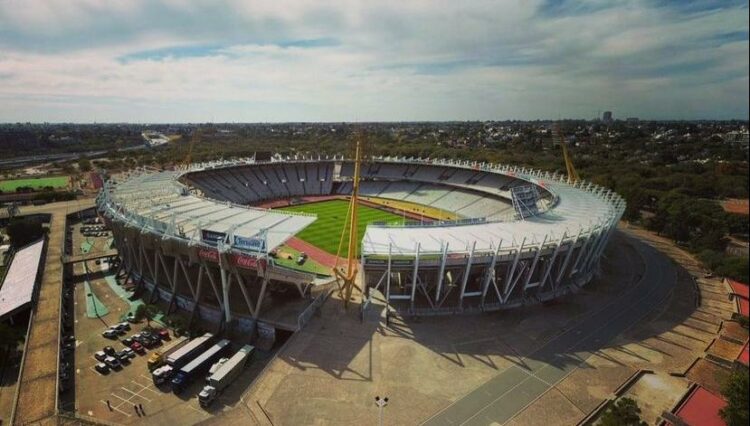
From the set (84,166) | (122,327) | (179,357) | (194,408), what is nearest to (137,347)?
(122,327)

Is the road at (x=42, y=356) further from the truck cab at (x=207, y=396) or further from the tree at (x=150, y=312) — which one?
the truck cab at (x=207, y=396)

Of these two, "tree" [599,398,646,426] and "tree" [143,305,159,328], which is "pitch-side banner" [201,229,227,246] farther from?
"tree" [599,398,646,426]

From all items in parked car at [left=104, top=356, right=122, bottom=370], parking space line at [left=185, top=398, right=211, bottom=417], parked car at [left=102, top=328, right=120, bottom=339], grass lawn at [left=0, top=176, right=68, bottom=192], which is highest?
grass lawn at [left=0, top=176, right=68, bottom=192]

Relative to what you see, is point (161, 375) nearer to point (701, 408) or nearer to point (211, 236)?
point (211, 236)

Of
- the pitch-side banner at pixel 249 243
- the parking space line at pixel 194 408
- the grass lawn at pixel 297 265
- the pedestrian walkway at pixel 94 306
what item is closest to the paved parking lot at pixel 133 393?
the parking space line at pixel 194 408

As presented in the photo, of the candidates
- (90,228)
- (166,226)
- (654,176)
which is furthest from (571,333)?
(654,176)

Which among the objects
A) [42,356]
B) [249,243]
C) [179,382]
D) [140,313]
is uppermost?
[249,243]

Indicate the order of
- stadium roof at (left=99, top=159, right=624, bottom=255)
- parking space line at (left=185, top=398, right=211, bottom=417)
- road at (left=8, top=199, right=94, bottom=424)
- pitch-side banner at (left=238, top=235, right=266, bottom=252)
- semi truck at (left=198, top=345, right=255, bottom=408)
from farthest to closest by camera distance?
stadium roof at (left=99, top=159, right=624, bottom=255)
pitch-side banner at (left=238, top=235, right=266, bottom=252)
semi truck at (left=198, top=345, right=255, bottom=408)
parking space line at (left=185, top=398, right=211, bottom=417)
road at (left=8, top=199, right=94, bottom=424)

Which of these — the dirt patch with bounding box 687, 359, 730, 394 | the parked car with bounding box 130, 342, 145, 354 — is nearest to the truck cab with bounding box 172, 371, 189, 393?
the parked car with bounding box 130, 342, 145, 354
